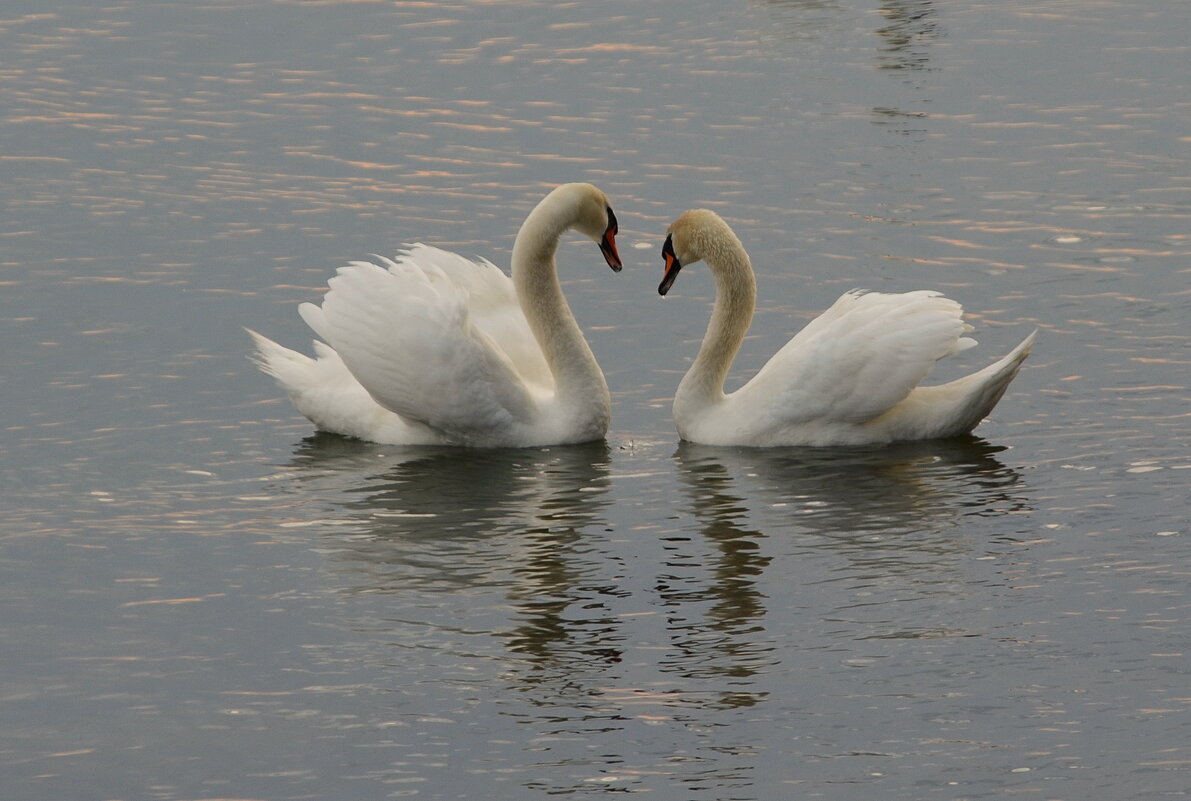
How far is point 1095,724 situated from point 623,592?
228 cm

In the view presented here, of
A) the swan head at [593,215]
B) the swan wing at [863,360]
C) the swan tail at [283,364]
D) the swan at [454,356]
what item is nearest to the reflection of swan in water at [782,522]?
the swan wing at [863,360]

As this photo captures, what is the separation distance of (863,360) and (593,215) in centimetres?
175

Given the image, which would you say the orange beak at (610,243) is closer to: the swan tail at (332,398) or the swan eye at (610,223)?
the swan eye at (610,223)

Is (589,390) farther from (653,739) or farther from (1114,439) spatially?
(653,739)

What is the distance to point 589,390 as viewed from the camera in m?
11.2

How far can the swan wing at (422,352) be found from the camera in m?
10.8

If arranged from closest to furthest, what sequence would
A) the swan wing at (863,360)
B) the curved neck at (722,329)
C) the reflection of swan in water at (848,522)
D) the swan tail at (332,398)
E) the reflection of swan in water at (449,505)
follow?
the reflection of swan in water at (848,522) < the reflection of swan in water at (449,505) < the swan wing at (863,360) < the curved neck at (722,329) < the swan tail at (332,398)

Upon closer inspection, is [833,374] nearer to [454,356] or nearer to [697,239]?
[697,239]

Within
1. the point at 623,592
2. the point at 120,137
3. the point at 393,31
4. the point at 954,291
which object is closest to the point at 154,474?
the point at 623,592

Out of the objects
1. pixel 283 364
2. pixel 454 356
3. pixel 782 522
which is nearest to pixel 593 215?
pixel 454 356

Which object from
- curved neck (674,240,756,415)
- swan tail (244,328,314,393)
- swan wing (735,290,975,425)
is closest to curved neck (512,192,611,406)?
curved neck (674,240,756,415)

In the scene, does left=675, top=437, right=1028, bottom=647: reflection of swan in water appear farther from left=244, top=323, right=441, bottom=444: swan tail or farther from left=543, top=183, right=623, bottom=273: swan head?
left=244, top=323, right=441, bottom=444: swan tail

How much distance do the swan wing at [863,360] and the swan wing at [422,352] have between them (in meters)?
1.41

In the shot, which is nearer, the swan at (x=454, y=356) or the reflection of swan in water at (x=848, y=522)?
the reflection of swan in water at (x=848, y=522)
